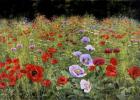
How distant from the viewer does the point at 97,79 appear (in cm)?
431

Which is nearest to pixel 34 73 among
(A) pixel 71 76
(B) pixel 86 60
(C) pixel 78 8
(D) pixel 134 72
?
(A) pixel 71 76

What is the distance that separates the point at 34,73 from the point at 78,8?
39.7 ft

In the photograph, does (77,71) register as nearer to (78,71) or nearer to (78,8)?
(78,71)

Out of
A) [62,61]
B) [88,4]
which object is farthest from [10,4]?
[62,61]

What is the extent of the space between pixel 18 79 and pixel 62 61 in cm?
69

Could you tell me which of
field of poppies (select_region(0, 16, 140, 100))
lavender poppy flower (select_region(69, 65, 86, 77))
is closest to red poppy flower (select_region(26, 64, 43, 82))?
field of poppies (select_region(0, 16, 140, 100))

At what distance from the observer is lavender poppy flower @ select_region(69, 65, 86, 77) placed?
13.8 feet

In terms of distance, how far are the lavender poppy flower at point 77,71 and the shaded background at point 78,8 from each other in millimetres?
11377

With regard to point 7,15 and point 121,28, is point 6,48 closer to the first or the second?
point 121,28

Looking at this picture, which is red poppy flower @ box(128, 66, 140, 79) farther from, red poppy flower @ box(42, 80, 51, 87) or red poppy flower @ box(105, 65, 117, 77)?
red poppy flower @ box(42, 80, 51, 87)

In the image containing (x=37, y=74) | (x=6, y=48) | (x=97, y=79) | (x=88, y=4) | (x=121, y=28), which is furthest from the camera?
(x=88, y=4)

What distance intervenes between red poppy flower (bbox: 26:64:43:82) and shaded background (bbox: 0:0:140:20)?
1158 centimetres

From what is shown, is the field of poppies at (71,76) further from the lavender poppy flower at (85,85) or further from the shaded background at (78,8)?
the shaded background at (78,8)

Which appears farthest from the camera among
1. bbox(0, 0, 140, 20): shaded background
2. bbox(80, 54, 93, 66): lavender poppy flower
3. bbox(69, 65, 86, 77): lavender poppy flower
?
bbox(0, 0, 140, 20): shaded background
